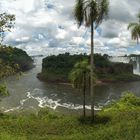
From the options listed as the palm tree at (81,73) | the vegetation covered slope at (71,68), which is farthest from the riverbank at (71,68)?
the palm tree at (81,73)

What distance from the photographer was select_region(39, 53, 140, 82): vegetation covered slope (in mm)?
156825

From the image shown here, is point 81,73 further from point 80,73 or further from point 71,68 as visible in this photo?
point 71,68

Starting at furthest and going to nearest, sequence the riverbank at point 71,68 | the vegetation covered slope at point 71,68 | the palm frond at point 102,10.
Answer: the vegetation covered slope at point 71,68 < the riverbank at point 71,68 < the palm frond at point 102,10

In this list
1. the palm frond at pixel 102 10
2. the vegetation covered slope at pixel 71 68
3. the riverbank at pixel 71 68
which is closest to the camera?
the palm frond at pixel 102 10

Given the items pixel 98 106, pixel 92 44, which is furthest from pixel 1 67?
pixel 98 106

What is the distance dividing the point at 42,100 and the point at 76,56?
92.1 meters

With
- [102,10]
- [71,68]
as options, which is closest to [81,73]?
[102,10]

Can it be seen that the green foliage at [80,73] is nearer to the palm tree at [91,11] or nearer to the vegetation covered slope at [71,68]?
the palm tree at [91,11]

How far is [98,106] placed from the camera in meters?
83.2

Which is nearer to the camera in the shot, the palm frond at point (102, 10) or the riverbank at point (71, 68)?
the palm frond at point (102, 10)

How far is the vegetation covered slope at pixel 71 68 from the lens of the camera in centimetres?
15682

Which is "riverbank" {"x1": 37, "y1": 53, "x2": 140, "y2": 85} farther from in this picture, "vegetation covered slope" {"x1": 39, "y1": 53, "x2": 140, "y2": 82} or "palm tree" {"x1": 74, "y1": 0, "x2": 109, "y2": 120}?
"palm tree" {"x1": 74, "y1": 0, "x2": 109, "y2": 120}

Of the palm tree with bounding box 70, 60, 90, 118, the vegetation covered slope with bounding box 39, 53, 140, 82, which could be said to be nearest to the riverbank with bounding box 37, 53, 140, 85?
the vegetation covered slope with bounding box 39, 53, 140, 82

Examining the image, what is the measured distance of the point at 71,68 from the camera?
16938 cm
